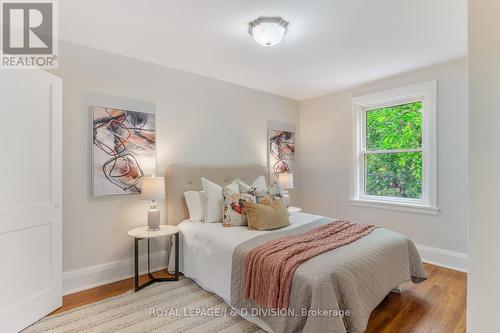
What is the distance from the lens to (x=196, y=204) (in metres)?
3.02

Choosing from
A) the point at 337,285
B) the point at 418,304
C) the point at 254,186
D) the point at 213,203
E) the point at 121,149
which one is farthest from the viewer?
the point at 254,186

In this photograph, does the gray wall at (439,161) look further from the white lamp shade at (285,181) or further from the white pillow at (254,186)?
the white pillow at (254,186)

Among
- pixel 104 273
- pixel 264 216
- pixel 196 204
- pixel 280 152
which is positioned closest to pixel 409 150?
pixel 280 152

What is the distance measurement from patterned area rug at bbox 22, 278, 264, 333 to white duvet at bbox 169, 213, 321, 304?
0.54 ft

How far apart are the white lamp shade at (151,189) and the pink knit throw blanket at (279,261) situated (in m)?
1.21

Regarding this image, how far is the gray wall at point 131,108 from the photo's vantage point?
8.25 feet

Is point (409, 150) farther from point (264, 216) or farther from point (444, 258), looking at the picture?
point (264, 216)

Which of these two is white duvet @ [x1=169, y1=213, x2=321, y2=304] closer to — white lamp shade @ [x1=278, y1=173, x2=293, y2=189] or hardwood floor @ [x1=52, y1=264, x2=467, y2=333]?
hardwood floor @ [x1=52, y1=264, x2=467, y2=333]

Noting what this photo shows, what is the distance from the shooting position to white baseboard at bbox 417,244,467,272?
9.77 ft

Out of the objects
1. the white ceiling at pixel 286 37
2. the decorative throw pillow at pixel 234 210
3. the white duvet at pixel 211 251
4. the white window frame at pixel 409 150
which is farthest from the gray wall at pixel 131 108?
the white window frame at pixel 409 150

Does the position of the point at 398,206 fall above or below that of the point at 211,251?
above

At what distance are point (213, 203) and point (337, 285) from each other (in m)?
1.67

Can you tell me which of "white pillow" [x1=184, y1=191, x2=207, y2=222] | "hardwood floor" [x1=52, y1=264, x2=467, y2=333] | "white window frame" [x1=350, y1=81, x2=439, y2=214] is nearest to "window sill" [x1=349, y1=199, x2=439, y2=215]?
"white window frame" [x1=350, y1=81, x2=439, y2=214]

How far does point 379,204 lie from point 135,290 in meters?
3.25
